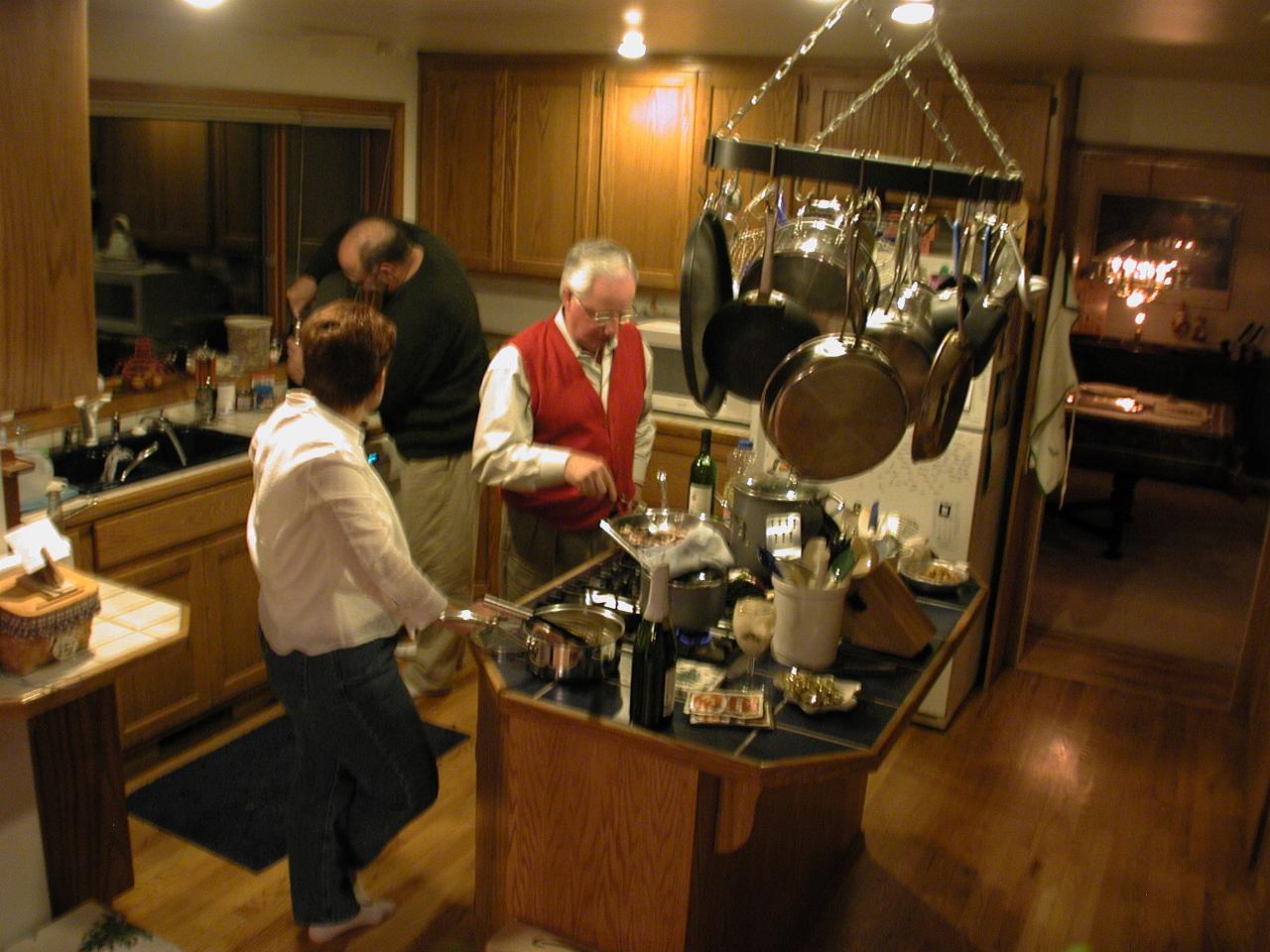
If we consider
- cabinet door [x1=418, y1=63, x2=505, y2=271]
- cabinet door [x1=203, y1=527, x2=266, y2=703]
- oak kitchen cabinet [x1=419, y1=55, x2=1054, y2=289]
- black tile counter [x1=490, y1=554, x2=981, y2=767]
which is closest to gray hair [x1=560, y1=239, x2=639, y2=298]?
black tile counter [x1=490, y1=554, x2=981, y2=767]

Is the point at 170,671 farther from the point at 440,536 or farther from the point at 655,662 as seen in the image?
the point at 655,662

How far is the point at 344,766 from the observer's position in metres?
2.54

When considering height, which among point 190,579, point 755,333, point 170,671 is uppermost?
point 755,333

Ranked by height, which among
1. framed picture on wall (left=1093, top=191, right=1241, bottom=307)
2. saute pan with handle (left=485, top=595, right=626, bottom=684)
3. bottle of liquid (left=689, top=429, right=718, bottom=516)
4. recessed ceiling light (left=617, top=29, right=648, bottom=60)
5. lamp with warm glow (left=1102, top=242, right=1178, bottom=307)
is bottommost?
saute pan with handle (left=485, top=595, right=626, bottom=684)

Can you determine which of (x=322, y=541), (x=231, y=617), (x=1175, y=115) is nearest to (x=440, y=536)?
(x=231, y=617)

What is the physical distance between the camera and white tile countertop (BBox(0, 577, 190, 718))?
2039 mm

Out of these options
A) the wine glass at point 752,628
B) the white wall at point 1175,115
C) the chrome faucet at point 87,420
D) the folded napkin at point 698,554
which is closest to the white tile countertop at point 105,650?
the folded napkin at point 698,554

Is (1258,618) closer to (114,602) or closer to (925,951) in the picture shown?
(925,951)

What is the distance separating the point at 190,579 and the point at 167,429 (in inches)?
23.0

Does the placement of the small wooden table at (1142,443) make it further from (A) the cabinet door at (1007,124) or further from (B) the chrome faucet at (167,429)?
(B) the chrome faucet at (167,429)

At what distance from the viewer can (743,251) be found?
2.88m

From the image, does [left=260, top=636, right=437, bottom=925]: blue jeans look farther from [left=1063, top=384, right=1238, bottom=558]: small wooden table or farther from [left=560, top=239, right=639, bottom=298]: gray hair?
[left=1063, top=384, right=1238, bottom=558]: small wooden table

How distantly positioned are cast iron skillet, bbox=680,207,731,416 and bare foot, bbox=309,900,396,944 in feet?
4.96

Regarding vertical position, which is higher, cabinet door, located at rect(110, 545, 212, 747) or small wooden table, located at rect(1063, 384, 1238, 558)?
small wooden table, located at rect(1063, 384, 1238, 558)
